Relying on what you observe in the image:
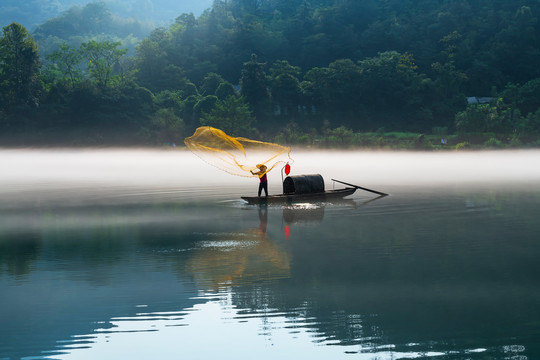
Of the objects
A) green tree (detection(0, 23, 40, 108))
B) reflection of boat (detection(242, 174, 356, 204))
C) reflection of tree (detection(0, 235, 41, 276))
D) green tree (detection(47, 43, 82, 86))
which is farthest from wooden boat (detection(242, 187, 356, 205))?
green tree (detection(47, 43, 82, 86))

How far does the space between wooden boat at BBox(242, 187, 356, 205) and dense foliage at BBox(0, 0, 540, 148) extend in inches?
2845

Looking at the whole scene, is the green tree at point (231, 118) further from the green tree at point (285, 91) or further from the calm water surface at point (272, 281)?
the calm water surface at point (272, 281)

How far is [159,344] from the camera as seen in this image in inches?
478

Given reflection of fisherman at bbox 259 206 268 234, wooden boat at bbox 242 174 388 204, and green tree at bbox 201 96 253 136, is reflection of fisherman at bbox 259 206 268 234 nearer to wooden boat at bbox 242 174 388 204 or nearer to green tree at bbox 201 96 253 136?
wooden boat at bbox 242 174 388 204

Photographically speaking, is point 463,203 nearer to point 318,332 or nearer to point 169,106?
point 318,332

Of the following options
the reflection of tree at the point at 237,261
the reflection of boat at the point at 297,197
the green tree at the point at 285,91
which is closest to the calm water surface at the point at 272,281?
the reflection of tree at the point at 237,261

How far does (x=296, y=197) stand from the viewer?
1318 inches

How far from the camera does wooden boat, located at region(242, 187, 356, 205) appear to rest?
3206 cm

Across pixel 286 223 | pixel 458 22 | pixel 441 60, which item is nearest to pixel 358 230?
pixel 286 223

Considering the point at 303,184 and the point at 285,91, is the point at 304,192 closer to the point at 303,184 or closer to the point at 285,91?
the point at 303,184

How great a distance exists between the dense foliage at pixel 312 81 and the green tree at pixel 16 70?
0.20 metres

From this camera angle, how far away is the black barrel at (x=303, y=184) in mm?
34219

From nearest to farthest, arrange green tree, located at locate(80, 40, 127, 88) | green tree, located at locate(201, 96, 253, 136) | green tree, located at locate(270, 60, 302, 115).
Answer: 1. green tree, located at locate(201, 96, 253, 136)
2. green tree, located at locate(270, 60, 302, 115)
3. green tree, located at locate(80, 40, 127, 88)

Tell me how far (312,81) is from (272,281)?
382ft
